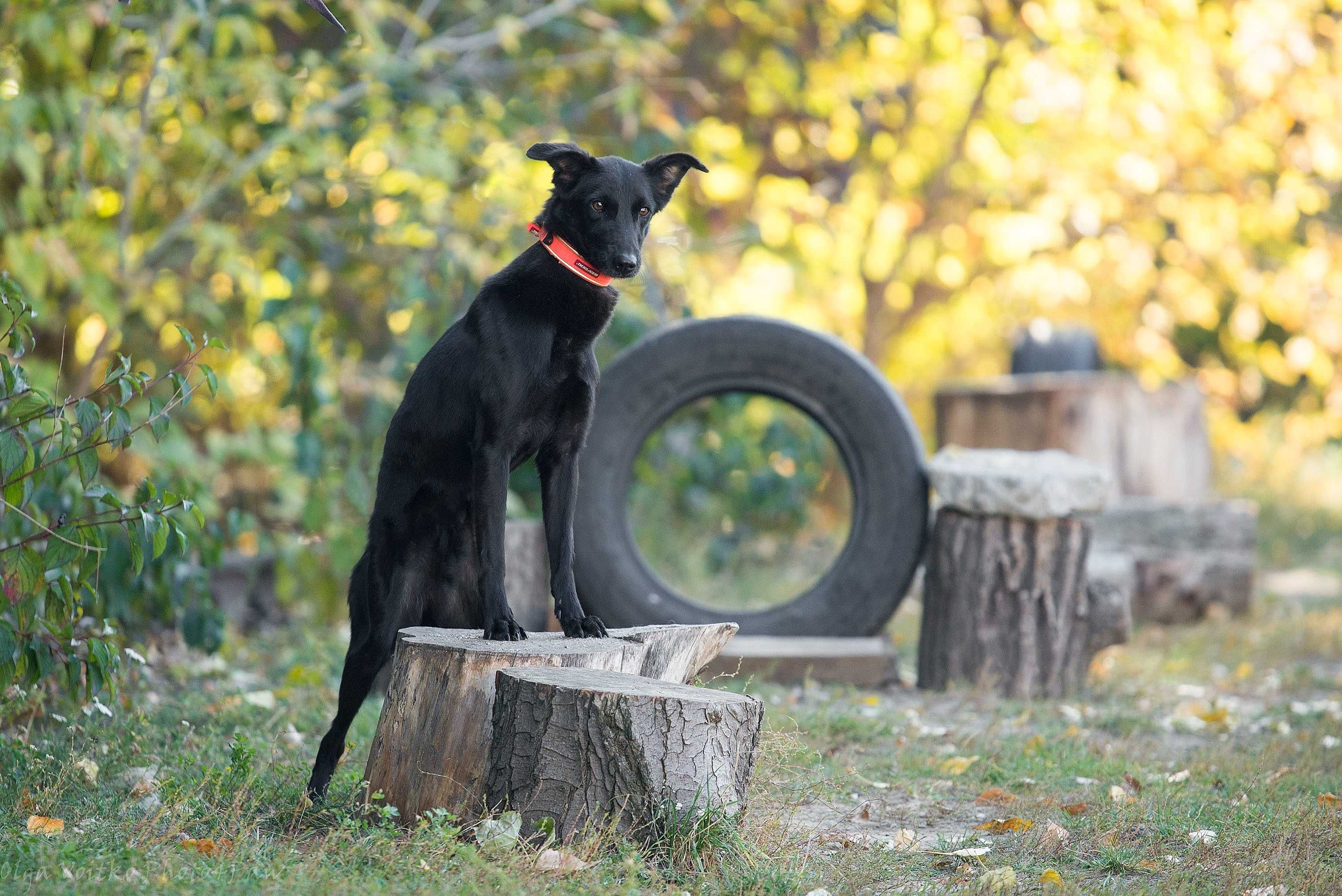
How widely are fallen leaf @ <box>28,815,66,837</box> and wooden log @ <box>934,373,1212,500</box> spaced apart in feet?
18.4

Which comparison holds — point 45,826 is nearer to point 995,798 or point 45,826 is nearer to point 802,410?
point 995,798

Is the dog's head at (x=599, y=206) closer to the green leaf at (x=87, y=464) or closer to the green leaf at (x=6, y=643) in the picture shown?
the green leaf at (x=87, y=464)

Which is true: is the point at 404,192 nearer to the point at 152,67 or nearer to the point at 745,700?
the point at 152,67

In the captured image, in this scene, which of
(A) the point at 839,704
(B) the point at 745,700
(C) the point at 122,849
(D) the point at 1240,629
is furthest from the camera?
(D) the point at 1240,629

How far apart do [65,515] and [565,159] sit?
1.51 metres

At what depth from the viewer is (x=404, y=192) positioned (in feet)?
17.4

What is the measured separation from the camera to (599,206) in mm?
2779

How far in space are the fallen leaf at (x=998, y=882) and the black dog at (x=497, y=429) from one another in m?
1.00

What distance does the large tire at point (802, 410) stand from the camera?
455cm

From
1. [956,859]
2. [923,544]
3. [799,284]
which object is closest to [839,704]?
[923,544]

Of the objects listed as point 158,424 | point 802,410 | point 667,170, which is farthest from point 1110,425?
point 158,424

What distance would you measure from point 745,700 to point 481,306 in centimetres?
112

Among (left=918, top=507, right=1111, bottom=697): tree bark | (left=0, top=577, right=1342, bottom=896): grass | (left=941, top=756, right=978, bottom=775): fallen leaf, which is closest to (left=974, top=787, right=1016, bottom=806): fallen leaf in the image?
(left=0, top=577, right=1342, bottom=896): grass

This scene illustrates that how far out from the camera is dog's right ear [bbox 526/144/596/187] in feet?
8.96
